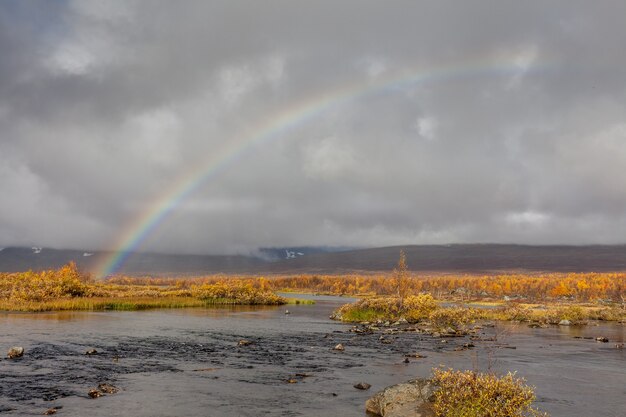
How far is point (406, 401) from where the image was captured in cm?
2291

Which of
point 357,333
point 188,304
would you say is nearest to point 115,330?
point 357,333

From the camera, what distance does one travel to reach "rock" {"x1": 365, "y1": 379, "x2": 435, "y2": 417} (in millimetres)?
22219

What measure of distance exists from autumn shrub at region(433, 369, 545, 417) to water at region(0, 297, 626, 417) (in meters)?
1.07

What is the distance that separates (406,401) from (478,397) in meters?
4.23

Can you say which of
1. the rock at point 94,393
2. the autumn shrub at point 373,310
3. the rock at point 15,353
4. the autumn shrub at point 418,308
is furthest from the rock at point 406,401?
the autumn shrub at point 373,310

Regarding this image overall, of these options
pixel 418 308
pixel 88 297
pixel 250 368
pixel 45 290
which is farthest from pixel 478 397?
pixel 88 297

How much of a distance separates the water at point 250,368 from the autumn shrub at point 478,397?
1.07 meters

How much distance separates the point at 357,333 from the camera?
207ft

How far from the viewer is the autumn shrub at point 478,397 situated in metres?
18.9

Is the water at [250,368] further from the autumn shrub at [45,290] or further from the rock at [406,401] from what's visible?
the autumn shrub at [45,290]

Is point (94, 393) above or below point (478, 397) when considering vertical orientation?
below

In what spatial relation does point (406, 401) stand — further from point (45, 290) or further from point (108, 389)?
point (45, 290)

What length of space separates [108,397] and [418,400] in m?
15.8

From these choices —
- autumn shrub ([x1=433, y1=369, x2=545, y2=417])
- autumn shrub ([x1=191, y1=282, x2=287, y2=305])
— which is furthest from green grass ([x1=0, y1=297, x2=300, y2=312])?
autumn shrub ([x1=433, y1=369, x2=545, y2=417])
